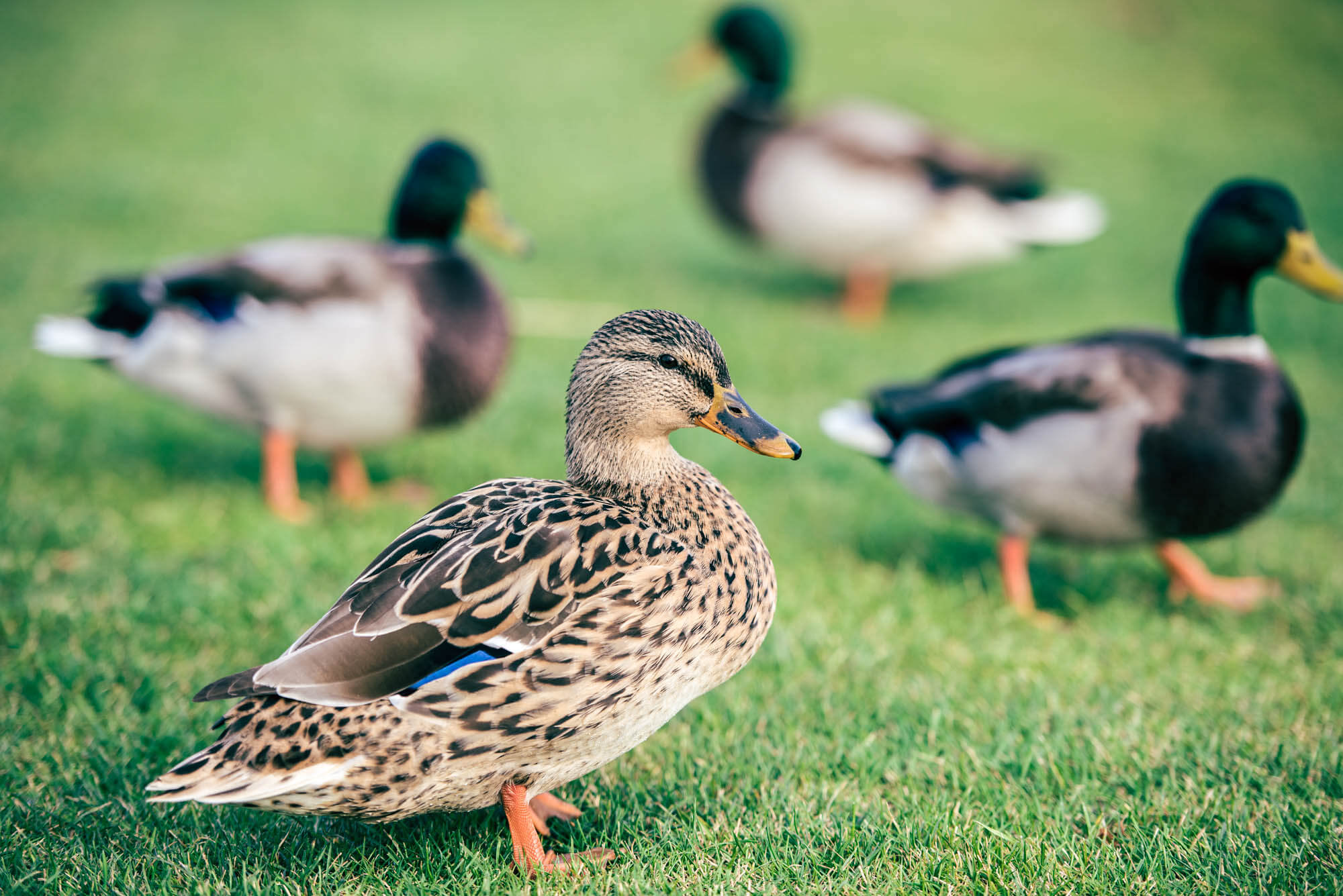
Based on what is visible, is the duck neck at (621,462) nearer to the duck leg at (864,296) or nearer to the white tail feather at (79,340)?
the white tail feather at (79,340)

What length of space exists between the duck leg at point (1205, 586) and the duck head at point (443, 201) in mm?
2733

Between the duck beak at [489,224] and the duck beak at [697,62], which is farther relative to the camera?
the duck beak at [697,62]

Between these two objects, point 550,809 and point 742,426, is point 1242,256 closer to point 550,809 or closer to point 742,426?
point 742,426

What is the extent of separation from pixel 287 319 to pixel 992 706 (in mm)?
2875

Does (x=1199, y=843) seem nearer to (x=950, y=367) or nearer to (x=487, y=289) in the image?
(x=950, y=367)

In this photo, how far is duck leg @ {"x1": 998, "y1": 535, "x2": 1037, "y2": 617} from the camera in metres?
4.04

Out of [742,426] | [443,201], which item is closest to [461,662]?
[742,426]

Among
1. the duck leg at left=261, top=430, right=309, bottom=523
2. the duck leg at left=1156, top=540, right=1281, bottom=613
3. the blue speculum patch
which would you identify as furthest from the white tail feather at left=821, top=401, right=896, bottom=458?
the blue speculum patch

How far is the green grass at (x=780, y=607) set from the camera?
248cm

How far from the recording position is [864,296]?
331 inches

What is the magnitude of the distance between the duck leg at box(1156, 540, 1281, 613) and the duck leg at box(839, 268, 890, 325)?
13.8 ft

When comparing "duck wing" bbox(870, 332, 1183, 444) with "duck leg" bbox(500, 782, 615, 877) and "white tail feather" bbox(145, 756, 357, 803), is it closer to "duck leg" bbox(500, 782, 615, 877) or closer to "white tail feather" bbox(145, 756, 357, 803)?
"duck leg" bbox(500, 782, 615, 877)

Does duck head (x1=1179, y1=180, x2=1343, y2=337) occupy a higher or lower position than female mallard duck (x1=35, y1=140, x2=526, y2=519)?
Answer: higher

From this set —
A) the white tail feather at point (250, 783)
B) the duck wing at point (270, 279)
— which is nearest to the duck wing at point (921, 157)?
the duck wing at point (270, 279)
